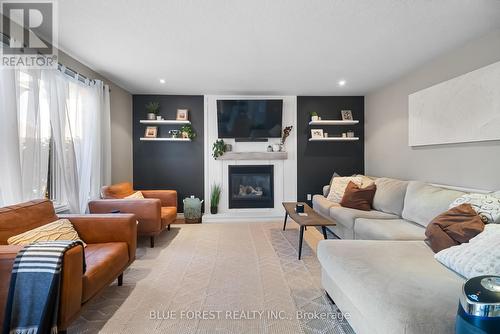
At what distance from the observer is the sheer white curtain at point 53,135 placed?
76.8 inches

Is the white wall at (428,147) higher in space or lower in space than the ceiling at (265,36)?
lower

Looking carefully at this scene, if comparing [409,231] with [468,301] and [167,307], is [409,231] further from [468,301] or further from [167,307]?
[167,307]

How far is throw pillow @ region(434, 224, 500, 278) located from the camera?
52.9 inches

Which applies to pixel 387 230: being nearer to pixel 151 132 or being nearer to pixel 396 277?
pixel 396 277

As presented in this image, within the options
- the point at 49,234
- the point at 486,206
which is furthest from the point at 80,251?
the point at 486,206

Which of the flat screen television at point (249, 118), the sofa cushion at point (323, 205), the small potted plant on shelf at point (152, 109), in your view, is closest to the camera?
the sofa cushion at point (323, 205)

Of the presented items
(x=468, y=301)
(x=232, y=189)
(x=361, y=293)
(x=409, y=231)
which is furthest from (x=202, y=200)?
(x=468, y=301)

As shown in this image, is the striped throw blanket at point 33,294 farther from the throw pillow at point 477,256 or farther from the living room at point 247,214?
the throw pillow at point 477,256

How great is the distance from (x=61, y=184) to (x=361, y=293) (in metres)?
3.09

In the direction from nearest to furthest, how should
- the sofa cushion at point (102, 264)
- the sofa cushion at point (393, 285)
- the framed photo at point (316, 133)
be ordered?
the sofa cushion at point (393, 285), the sofa cushion at point (102, 264), the framed photo at point (316, 133)

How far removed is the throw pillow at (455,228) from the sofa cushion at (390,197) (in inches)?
42.7

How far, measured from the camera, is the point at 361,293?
1314mm

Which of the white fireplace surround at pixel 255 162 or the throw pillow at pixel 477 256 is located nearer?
the throw pillow at pixel 477 256

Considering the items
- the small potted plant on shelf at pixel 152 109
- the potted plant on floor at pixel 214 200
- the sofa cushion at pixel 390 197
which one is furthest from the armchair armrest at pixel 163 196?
the sofa cushion at pixel 390 197
